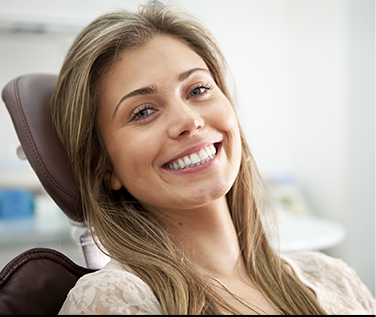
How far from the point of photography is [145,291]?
79 centimetres

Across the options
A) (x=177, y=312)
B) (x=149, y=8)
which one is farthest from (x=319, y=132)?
(x=177, y=312)

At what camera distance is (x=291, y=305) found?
3.21ft

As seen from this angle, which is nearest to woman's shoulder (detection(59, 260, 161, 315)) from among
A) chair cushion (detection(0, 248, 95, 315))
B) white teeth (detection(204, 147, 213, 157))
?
chair cushion (detection(0, 248, 95, 315))

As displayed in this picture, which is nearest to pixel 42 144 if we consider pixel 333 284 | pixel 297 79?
pixel 333 284

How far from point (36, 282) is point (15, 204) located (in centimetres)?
157

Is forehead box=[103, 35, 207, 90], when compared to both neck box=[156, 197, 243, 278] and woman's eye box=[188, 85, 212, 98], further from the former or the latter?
neck box=[156, 197, 243, 278]

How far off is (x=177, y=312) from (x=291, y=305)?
0.37 m

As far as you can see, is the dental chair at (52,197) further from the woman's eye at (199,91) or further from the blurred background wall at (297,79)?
the blurred background wall at (297,79)

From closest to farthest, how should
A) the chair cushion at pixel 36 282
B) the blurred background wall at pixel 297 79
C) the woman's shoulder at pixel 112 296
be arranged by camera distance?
1. the woman's shoulder at pixel 112 296
2. the chair cushion at pixel 36 282
3. the blurred background wall at pixel 297 79

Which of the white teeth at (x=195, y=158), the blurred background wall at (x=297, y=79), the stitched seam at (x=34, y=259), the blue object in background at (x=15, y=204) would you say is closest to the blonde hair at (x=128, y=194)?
the stitched seam at (x=34, y=259)

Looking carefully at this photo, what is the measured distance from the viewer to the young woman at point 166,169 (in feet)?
3.09

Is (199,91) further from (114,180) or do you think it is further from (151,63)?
(114,180)

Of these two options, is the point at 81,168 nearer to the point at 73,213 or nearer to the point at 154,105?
the point at 73,213

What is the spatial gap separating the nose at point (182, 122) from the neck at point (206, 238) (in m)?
0.22
